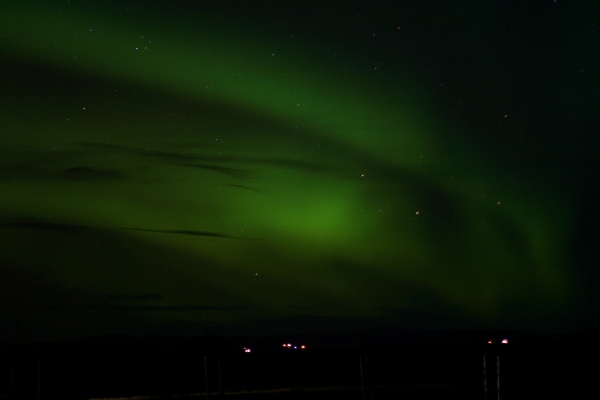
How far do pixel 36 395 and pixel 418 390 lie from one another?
8445 mm

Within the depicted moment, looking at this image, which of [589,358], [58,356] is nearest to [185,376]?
[58,356]

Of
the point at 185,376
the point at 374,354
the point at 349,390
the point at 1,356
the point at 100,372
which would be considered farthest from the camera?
the point at 100,372

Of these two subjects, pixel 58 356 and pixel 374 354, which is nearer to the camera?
pixel 374 354

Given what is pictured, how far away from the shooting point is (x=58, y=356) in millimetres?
12367

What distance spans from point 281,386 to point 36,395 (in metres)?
7.03

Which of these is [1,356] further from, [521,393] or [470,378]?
[470,378]

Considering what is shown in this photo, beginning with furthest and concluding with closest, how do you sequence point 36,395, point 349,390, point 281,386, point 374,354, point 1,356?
point 281,386 < point 349,390 < point 36,395 < point 1,356 < point 374,354

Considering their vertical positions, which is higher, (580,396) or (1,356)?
(1,356)

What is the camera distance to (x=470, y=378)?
62.8 ft

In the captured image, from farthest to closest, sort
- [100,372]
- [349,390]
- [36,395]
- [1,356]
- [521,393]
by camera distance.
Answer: [100,372]
[349,390]
[521,393]
[36,395]
[1,356]

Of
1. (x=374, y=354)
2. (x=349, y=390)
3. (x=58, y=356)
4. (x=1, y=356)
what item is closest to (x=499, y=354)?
(x=374, y=354)

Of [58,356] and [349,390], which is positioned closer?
[58,356]

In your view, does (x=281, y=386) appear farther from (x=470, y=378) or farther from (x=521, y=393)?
(x=521, y=393)

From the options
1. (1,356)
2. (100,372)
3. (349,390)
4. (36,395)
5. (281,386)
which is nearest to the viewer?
(1,356)
